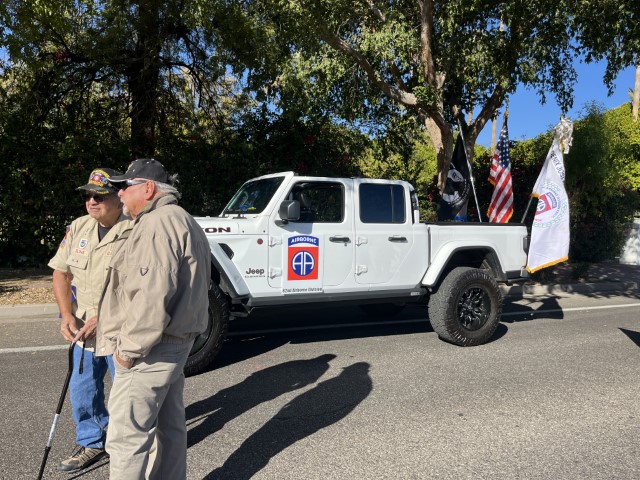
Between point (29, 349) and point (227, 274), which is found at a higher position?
point (227, 274)

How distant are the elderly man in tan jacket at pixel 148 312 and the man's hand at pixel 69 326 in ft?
2.41

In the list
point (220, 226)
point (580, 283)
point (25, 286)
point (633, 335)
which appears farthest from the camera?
point (580, 283)

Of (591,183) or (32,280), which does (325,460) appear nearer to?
(32,280)

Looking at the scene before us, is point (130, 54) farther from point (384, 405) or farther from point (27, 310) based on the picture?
point (384, 405)

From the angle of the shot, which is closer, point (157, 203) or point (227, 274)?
point (157, 203)

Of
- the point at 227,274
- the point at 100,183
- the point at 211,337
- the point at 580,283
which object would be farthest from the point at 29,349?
the point at 580,283

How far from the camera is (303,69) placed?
995cm

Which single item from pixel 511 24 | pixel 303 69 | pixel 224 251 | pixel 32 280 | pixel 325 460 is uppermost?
pixel 511 24

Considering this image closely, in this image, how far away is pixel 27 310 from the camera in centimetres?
798

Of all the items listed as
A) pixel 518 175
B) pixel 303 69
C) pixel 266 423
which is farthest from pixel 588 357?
pixel 518 175

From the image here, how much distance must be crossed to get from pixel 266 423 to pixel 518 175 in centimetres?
1219

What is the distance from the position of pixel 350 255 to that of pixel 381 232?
0.49 m

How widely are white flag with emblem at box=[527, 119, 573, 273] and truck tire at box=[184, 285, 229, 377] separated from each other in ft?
14.4

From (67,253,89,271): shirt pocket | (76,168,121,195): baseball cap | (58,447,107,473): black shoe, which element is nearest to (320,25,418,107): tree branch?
(76,168,121,195): baseball cap
